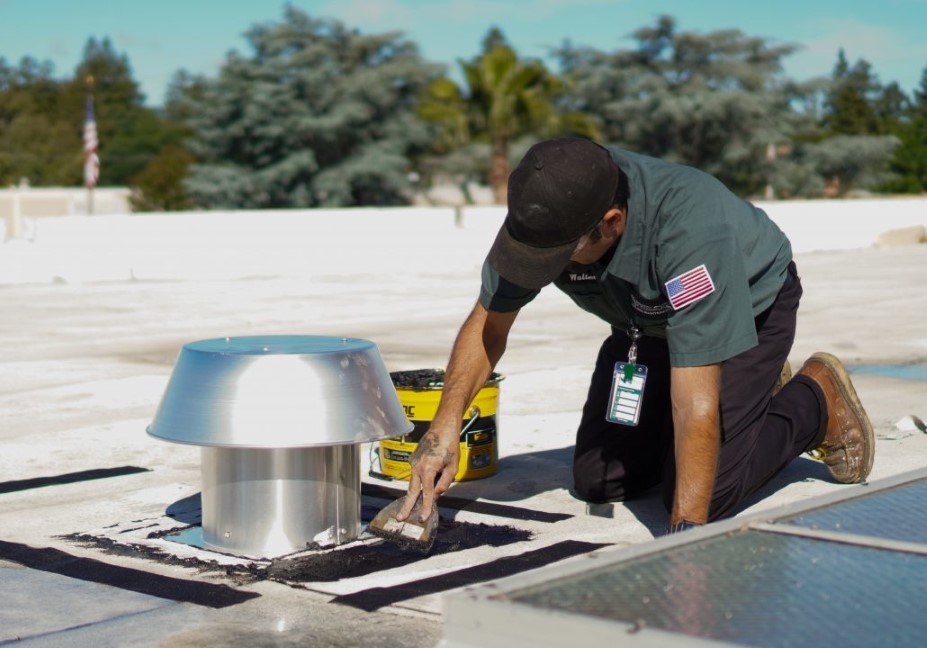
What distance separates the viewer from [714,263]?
12.4ft

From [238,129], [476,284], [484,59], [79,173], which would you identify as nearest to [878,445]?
[476,284]

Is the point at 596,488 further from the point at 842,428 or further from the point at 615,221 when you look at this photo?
the point at 615,221

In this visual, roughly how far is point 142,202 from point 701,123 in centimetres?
2436

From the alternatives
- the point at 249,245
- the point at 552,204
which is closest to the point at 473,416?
the point at 552,204

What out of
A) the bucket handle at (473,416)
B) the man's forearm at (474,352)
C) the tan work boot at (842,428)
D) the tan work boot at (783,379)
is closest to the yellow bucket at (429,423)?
the bucket handle at (473,416)

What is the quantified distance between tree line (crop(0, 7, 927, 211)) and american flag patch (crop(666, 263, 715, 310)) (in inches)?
1672

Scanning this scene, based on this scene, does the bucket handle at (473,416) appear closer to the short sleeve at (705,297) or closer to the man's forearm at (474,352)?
the man's forearm at (474,352)

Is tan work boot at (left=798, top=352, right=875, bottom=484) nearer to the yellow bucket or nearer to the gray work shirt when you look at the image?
the gray work shirt

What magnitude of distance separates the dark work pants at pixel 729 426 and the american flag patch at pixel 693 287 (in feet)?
2.13

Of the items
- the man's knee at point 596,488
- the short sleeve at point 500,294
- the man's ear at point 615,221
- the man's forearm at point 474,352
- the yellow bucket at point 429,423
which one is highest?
the man's ear at point 615,221

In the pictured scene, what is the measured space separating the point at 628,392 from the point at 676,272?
1.78ft

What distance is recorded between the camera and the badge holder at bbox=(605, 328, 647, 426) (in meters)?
4.16

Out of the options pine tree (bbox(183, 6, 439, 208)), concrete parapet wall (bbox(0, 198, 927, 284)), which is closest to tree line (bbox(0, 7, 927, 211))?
pine tree (bbox(183, 6, 439, 208))

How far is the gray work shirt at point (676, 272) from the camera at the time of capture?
374 centimetres
